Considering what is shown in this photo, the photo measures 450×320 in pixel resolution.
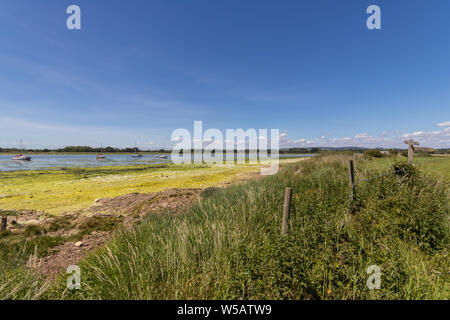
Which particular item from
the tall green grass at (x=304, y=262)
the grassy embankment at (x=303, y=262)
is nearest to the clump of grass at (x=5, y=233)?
the tall green grass at (x=304, y=262)

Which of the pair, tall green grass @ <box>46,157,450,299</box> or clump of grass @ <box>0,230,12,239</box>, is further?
clump of grass @ <box>0,230,12,239</box>

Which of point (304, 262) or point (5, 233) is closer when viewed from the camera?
point (304, 262)

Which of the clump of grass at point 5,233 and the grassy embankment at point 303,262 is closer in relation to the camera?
the grassy embankment at point 303,262

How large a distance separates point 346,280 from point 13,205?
18.4 metres

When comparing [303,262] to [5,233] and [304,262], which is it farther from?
[5,233]

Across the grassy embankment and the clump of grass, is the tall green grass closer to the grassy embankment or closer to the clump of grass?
the grassy embankment

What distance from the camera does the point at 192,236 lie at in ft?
12.1

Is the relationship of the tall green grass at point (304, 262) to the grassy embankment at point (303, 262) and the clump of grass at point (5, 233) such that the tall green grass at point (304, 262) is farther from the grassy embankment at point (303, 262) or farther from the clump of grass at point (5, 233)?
the clump of grass at point (5, 233)

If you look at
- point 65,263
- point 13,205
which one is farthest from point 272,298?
point 13,205

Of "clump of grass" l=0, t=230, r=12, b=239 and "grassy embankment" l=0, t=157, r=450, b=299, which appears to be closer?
"grassy embankment" l=0, t=157, r=450, b=299

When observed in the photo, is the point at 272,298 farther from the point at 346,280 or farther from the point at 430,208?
the point at 430,208

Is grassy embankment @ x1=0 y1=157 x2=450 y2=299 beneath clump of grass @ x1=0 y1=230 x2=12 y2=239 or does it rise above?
above

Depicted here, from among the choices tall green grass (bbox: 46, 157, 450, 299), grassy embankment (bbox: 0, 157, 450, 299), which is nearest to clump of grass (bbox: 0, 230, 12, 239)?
tall green grass (bbox: 46, 157, 450, 299)

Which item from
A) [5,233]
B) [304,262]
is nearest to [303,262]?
[304,262]
